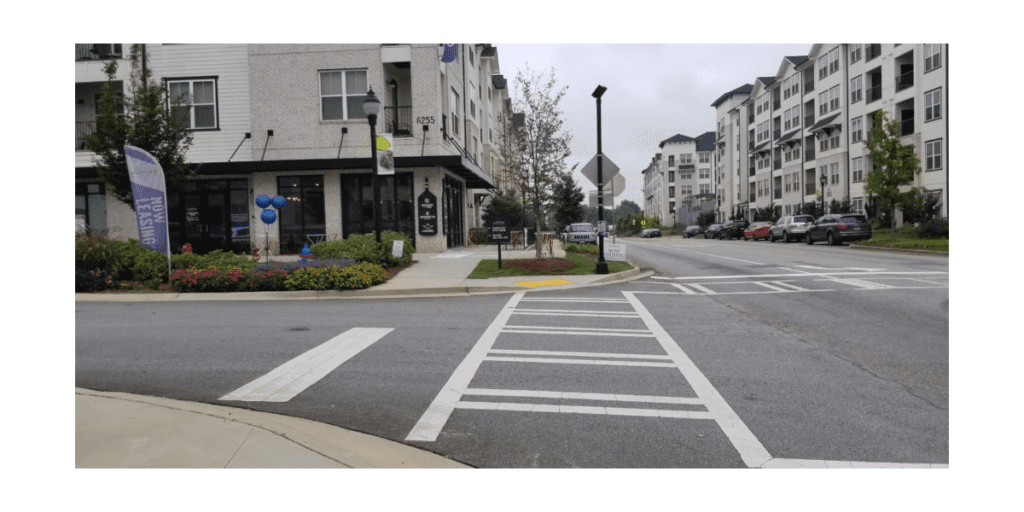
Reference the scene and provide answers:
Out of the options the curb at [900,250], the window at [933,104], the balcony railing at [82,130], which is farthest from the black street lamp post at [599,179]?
the window at [933,104]

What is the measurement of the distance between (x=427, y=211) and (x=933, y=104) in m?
31.1

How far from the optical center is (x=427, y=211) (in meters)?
25.7

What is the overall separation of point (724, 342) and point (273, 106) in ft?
70.2

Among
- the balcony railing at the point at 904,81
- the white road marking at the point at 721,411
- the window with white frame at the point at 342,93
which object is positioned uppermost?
the balcony railing at the point at 904,81

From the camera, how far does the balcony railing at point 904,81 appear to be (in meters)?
41.5

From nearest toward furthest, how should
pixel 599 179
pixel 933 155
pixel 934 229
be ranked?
pixel 599 179
pixel 934 229
pixel 933 155

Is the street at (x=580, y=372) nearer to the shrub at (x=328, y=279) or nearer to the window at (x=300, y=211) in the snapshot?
the shrub at (x=328, y=279)

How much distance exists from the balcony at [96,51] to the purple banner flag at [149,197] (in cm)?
1353

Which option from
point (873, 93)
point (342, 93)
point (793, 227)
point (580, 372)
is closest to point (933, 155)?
point (873, 93)

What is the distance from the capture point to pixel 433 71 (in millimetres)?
25484

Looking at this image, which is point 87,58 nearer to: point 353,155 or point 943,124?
point 353,155

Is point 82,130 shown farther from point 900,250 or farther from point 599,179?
point 900,250

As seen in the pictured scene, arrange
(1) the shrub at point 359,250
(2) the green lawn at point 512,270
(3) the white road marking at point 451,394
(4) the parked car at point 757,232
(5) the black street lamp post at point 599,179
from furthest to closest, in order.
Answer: (4) the parked car at point 757,232, (5) the black street lamp post at point 599,179, (1) the shrub at point 359,250, (2) the green lawn at point 512,270, (3) the white road marking at point 451,394

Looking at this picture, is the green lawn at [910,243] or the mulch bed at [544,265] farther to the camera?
the green lawn at [910,243]
